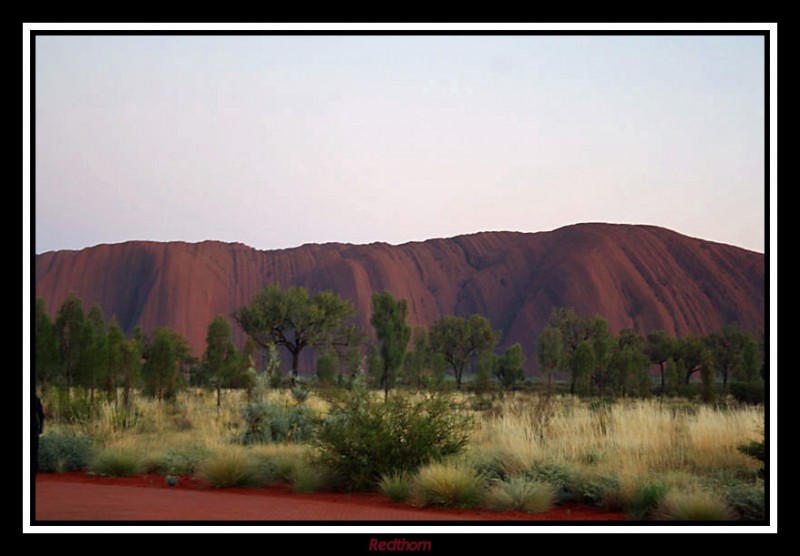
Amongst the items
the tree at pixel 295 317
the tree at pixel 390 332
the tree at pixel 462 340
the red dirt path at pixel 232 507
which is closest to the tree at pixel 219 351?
the tree at pixel 295 317

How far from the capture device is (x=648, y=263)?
93938mm

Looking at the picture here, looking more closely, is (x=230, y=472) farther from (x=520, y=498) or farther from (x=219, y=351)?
(x=219, y=351)

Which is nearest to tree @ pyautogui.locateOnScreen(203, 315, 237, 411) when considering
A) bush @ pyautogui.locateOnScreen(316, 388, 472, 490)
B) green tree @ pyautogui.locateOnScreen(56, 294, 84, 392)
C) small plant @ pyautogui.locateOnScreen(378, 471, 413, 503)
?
green tree @ pyautogui.locateOnScreen(56, 294, 84, 392)

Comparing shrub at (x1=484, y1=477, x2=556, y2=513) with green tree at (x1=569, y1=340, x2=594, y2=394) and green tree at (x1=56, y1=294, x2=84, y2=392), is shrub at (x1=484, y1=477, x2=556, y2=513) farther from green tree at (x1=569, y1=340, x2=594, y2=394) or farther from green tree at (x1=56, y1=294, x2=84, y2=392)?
green tree at (x1=569, y1=340, x2=594, y2=394)

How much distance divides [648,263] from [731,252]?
11.3 meters

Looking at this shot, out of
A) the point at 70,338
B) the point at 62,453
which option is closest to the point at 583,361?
the point at 70,338

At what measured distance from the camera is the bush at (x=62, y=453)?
1172 cm

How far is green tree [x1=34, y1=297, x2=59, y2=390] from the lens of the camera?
741 inches

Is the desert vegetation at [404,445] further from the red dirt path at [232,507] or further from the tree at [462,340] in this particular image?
the tree at [462,340]

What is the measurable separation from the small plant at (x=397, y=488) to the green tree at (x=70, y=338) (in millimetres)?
13702

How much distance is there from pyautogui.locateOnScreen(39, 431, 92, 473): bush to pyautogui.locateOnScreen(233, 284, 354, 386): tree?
22.9 m

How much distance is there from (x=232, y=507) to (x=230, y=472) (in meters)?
2.46

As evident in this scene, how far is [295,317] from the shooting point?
36375 millimetres
